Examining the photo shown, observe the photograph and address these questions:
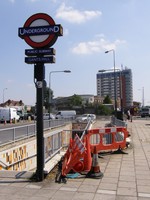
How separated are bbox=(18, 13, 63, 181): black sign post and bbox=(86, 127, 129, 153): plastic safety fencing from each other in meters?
4.25

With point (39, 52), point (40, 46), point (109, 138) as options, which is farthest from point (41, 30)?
point (109, 138)

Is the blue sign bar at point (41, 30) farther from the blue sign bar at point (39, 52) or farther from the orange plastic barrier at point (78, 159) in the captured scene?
the orange plastic barrier at point (78, 159)

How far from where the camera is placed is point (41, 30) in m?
7.11

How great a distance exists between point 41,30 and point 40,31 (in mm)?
36

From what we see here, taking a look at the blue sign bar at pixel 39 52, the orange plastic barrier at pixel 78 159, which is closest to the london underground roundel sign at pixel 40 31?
the blue sign bar at pixel 39 52

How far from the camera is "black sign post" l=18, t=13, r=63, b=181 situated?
701 centimetres

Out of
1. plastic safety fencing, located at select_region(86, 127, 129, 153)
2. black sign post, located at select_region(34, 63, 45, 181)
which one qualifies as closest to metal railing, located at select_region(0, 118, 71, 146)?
plastic safety fencing, located at select_region(86, 127, 129, 153)

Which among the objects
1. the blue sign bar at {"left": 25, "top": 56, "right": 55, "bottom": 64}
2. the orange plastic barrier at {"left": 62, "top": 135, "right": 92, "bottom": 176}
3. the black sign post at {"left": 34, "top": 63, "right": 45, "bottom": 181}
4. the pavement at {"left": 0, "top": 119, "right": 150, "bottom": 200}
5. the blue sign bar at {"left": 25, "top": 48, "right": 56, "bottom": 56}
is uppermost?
the blue sign bar at {"left": 25, "top": 48, "right": 56, "bottom": 56}

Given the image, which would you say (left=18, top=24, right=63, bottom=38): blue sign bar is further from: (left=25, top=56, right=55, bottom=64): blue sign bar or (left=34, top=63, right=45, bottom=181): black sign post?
(left=34, top=63, right=45, bottom=181): black sign post

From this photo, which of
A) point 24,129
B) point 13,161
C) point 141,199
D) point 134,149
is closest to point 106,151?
point 134,149

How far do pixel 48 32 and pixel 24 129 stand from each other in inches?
329

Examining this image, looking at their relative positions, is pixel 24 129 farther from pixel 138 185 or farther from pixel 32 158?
pixel 138 185

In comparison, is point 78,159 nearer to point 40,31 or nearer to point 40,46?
point 40,46

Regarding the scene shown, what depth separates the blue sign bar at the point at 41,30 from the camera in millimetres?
7023
